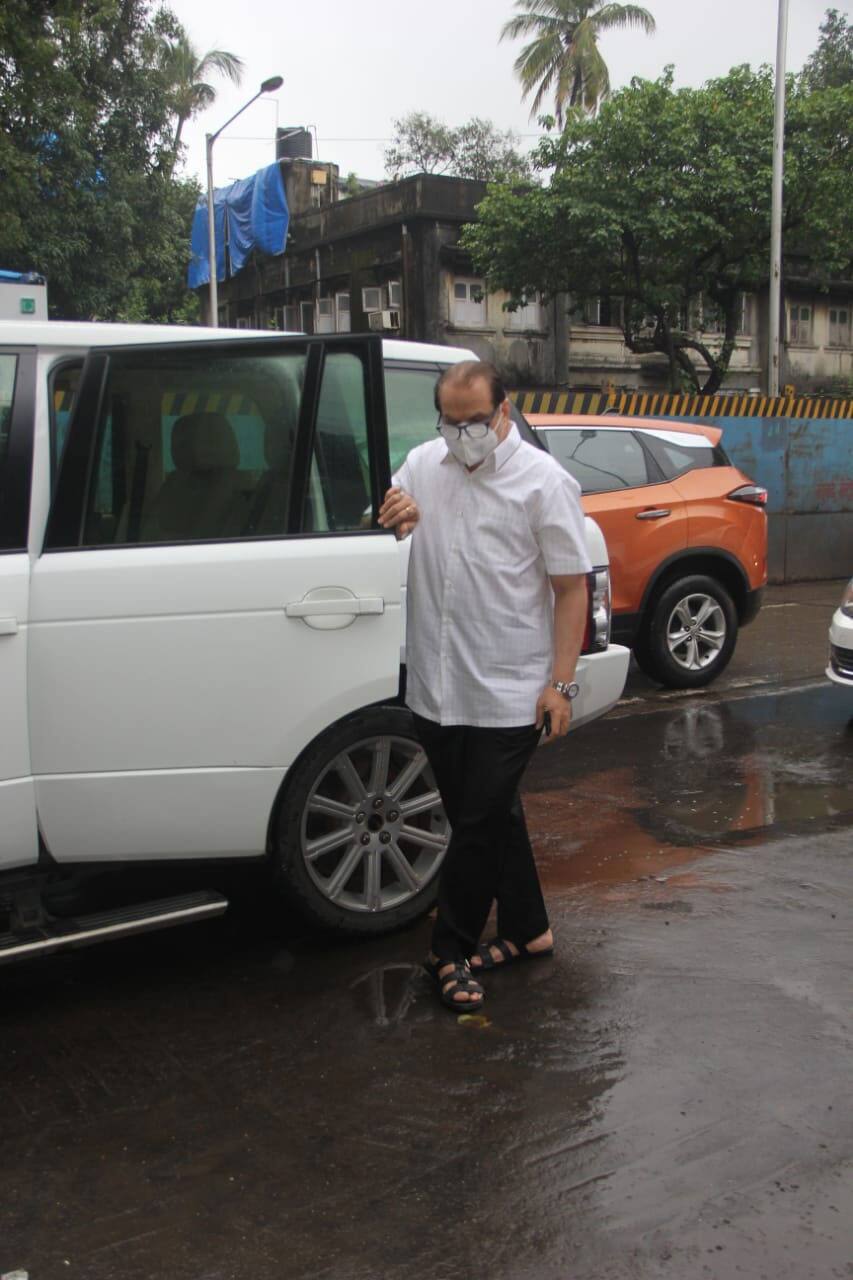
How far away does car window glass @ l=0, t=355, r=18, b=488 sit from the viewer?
11.6ft

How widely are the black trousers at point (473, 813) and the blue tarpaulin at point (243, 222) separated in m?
32.7

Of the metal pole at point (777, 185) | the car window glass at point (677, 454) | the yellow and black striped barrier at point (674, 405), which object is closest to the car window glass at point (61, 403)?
the car window glass at point (677, 454)

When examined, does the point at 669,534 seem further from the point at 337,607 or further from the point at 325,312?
the point at 325,312

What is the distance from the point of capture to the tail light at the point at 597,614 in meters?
4.64

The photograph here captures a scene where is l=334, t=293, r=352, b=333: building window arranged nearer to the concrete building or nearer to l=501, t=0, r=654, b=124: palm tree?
the concrete building

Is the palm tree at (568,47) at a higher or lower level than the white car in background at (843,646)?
higher

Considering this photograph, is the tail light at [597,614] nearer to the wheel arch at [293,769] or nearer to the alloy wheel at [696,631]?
the wheel arch at [293,769]

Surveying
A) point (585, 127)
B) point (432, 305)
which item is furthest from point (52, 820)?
point (432, 305)

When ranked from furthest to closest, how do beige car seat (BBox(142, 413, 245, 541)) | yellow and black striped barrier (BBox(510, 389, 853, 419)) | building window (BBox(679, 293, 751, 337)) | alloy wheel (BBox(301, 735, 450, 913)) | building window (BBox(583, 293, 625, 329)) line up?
building window (BBox(583, 293, 625, 329)) < building window (BBox(679, 293, 751, 337)) < yellow and black striped barrier (BBox(510, 389, 853, 419)) < alloy wheel (BBox(301, 735, 450, 913)) < beige car seat (BBox(142, 413, 245, 541))

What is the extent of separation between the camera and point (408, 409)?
512 cm

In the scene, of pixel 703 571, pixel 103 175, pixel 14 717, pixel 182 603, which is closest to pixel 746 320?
pixel 103 175

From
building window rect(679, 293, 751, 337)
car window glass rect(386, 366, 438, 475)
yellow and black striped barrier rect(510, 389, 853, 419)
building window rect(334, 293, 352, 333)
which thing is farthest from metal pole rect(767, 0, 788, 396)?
car window glass rect(386, 366, 438, 475)

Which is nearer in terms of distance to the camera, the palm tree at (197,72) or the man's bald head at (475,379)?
the man's bald head at (475,379)

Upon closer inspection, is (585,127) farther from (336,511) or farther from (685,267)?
(336,511)
